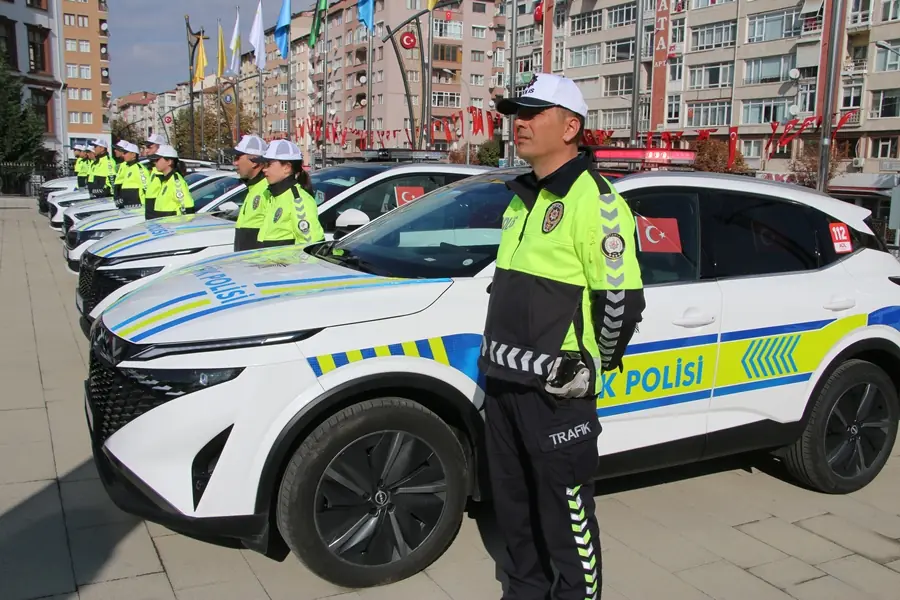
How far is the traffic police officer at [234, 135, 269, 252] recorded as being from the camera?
6266mm

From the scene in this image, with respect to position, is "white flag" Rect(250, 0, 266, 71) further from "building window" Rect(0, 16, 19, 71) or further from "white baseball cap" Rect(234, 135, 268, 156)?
"white baseball cap" Rect(234, 135, 268, 156)

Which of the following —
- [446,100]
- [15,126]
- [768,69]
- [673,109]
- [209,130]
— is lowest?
[15,126]

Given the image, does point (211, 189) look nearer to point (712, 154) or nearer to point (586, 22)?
point (712, 154)

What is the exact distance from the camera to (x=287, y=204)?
5816 mm

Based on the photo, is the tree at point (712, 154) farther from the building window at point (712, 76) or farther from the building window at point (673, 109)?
the building window at point (673, 109)

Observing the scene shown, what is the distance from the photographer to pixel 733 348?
13.0ft

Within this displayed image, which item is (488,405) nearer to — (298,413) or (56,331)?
(298,413)

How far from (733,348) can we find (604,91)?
65.6m

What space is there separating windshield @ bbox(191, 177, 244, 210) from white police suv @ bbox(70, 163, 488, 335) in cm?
329

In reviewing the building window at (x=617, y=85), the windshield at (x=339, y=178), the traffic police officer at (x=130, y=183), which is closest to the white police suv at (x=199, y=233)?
the windshield at (x=339, y=178)

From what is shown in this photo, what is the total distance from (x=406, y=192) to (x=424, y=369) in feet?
13.7

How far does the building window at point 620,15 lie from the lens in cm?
6266

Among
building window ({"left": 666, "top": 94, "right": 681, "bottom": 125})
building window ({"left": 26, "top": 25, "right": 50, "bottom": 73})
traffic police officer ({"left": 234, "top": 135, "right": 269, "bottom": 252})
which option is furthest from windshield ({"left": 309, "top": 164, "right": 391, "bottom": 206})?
building window ({"left": 666, "top": 94, "right": 681, "bottom": 125})

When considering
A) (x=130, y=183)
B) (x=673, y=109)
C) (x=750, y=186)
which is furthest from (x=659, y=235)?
(x=673, y=109)
